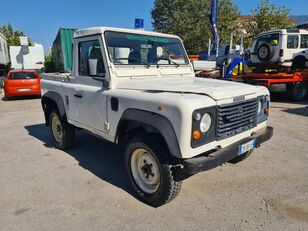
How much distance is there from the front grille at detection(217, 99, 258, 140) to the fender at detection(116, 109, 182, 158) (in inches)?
21.4

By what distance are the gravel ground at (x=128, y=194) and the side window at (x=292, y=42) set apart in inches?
295

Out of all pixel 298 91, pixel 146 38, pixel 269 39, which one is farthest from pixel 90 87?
pixel 269 39

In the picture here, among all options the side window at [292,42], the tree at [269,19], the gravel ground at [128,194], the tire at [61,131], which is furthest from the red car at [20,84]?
the tree at [269,19]

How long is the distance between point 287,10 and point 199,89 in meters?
30.5

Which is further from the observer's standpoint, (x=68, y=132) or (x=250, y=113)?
(x=68, y=132)

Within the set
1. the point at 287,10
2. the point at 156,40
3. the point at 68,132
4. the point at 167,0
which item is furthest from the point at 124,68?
the point at 167,0

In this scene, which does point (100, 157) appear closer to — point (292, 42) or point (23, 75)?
point (23, 75)

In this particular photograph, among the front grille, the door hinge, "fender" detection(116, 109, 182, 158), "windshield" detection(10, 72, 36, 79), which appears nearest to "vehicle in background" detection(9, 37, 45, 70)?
"windshield" detection(10, 72, 36, 79)

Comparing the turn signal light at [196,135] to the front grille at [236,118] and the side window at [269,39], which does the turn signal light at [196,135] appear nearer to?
the front grille at [236,118]

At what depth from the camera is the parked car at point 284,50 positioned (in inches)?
447

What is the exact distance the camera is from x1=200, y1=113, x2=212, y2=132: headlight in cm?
275

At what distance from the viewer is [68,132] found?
508 centimetres

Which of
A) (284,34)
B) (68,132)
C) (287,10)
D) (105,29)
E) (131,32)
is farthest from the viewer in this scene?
(287,10)

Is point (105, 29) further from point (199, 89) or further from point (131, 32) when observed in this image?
point (199, 89)
